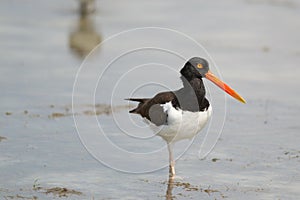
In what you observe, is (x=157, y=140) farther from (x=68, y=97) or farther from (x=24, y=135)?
(x=68, y=97)

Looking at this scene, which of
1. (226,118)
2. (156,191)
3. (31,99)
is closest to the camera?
(156,191)

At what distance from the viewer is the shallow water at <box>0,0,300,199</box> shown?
7.38 metres

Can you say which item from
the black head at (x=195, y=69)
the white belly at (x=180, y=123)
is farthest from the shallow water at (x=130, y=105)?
the black head at (x=195, y=69)

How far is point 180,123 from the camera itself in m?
7.28

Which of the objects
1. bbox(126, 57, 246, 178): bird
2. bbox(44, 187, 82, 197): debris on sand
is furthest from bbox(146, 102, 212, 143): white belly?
bbox(44, 187, 82, 197): debris on sand

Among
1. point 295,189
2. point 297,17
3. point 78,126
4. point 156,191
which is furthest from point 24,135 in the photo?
point 297,17

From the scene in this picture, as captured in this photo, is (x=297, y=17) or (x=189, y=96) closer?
(x=189, y=96)

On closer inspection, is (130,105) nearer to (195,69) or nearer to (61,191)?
(195,69)

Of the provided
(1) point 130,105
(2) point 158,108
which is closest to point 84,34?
(1) point 130,105

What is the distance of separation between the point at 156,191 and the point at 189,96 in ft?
3.43

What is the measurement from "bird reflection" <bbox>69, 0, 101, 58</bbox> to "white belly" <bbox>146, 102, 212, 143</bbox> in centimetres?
638

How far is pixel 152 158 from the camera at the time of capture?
27.0 ft

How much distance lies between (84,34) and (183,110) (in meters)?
8.44

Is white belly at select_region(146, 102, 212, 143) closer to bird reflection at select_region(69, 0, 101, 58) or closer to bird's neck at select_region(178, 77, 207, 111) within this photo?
bird's neck at select_region(178, 77, 207, 111)
